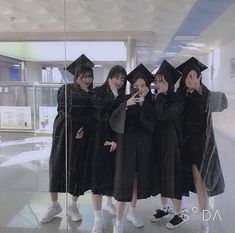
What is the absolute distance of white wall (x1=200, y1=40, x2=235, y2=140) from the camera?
2348mm

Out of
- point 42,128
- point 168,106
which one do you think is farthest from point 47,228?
point 42,128

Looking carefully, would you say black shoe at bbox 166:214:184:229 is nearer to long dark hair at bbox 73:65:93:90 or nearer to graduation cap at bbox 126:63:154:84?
graduation cap at bbox 126:63:154:84

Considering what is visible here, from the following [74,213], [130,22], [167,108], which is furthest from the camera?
[130,22]

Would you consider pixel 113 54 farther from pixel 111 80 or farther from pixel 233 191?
pixel 233 191

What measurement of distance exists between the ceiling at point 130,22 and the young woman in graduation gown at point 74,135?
2.64 feet

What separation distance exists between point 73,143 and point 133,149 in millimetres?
520

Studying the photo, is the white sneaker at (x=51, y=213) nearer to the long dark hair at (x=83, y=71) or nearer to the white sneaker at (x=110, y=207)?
the white sneaker at (x=110, y=207)

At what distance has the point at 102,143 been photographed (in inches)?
79.4

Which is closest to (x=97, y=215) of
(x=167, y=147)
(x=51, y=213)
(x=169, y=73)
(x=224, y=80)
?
(x=51, y=213)

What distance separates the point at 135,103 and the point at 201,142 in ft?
1.76

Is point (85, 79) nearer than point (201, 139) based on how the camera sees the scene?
No

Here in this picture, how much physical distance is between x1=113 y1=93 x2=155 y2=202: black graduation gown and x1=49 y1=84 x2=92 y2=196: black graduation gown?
356 mm

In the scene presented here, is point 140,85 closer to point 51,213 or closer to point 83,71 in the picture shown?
point 83,71

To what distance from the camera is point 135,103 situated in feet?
6.24
